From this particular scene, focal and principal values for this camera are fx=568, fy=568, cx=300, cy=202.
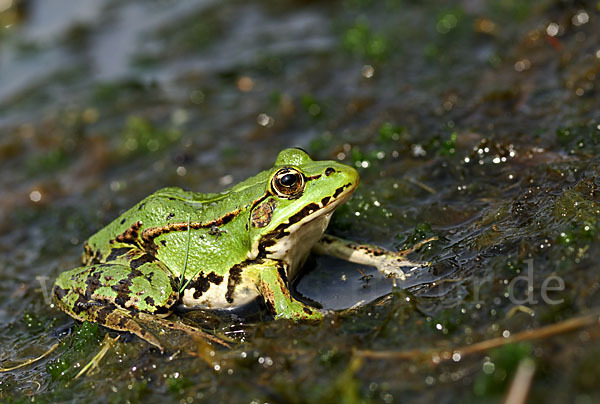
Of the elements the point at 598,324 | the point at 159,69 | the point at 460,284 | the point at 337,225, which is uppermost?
the point at 598,324

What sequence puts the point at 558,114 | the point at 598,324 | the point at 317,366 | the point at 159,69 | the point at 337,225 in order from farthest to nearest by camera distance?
the point at 159,69
the point at 558,114
the point at 337,225
the point at 317,366
the point at 598,324

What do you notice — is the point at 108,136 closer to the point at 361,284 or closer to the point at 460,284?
the point at 361,284

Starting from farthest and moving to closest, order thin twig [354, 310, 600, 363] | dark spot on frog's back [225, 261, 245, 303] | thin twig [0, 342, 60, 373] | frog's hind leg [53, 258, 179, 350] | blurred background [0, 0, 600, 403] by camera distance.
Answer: thin twig [0, 342, 60, 373] < dark spot on frog's back [225, 261, 245, 303] < frog's hind leg [53, 258, 179, 350] < blurred background [0, 0, 600, 403] < thin twig [354, 310, 600, 363]

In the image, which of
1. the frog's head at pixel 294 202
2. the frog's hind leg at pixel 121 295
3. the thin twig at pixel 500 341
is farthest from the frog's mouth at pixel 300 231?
the thin twig at pixel 500 341

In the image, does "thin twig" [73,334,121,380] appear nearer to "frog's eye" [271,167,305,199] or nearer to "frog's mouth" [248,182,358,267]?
"frog's mouth" [248,182,358,267]

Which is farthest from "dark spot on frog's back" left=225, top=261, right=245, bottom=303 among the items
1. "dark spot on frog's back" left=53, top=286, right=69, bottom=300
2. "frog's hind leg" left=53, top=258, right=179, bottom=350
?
"dark spot on frog's back" left=53, top=286, right=69, bottom=300

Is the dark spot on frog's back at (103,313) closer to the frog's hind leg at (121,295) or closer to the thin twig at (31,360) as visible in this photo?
the frog's hind leg at (121,295)

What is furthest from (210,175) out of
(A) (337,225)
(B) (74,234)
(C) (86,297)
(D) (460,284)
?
(D) (460,284)

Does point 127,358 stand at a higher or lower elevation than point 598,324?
lower
